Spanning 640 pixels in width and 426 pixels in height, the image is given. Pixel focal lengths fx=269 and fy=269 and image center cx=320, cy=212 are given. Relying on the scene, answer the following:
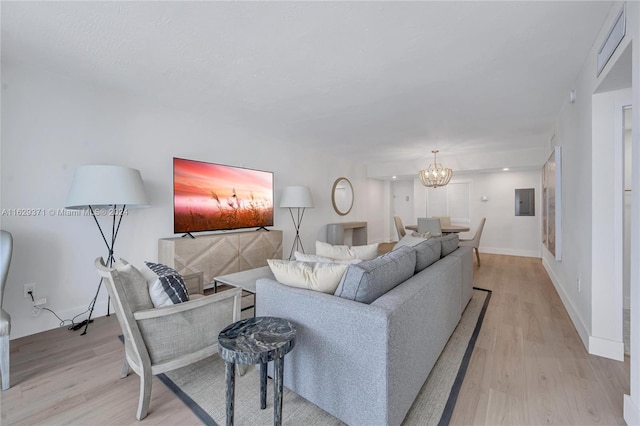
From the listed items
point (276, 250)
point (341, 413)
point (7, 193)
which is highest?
point (7, 193)

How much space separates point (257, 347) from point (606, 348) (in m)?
2.55

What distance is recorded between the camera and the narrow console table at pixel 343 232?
222 inches

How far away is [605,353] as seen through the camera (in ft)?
6.51

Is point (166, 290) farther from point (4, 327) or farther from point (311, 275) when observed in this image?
point (4, 327)

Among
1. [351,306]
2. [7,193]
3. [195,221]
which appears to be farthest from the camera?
[195,221]

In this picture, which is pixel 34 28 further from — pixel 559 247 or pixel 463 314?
pixel 559 247

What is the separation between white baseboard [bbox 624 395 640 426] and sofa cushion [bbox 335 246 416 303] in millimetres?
1202

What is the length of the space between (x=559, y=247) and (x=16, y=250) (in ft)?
18.3

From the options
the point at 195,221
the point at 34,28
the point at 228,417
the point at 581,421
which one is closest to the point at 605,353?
the point at 581,421

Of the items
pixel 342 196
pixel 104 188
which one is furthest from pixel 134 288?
Answer: pixel 342 196

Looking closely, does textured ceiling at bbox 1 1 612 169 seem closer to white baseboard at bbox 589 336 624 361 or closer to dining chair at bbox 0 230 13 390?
dining chair at bbox 0 230 13 390

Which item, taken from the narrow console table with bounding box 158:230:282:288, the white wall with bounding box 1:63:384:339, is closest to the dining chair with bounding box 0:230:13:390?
the white wall with bounding box 1:63:384:339

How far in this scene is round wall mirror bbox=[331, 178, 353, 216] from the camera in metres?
6.12

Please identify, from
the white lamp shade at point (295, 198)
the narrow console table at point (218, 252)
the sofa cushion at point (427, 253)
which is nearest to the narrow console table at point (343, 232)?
the white lamp shade at point (295, 198)
